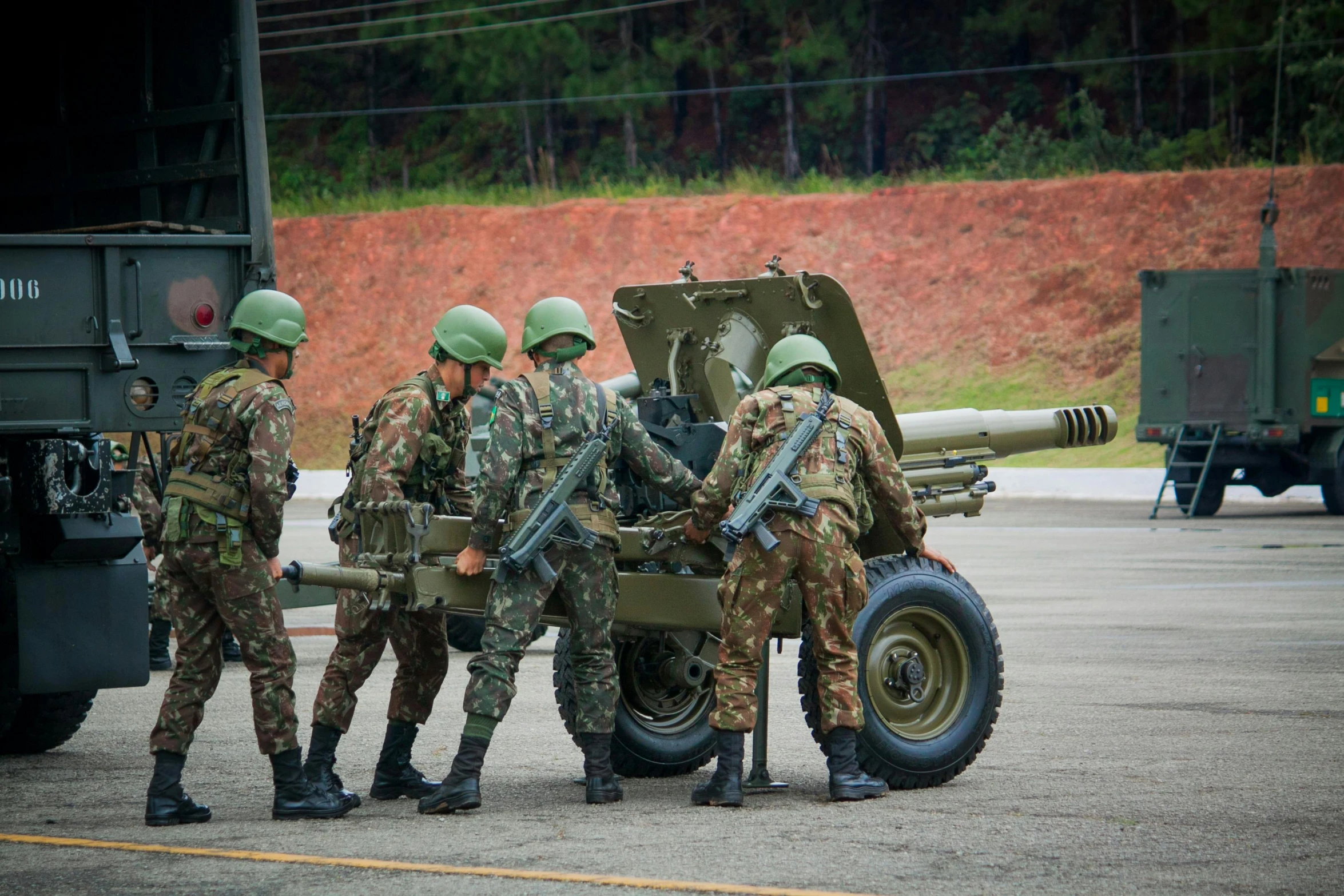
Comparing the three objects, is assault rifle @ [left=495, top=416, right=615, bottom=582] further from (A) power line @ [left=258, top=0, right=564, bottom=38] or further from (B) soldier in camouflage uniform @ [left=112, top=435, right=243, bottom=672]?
(A) power line @ [left=258, top=0, right=564, bottom=38]

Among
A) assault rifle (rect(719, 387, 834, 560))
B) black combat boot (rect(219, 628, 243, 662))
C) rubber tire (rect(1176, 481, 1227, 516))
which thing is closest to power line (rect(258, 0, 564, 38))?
rubber tire (rect(1176, 481, 1227, 516))

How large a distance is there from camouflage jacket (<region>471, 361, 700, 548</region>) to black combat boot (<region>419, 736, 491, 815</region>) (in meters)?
0.78

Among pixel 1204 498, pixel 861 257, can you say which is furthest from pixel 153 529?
pixel 861 257

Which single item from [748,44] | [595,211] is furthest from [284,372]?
[748,44]

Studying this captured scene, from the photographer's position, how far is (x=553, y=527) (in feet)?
22.8

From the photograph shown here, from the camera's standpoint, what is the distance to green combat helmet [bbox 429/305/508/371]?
7309 mm

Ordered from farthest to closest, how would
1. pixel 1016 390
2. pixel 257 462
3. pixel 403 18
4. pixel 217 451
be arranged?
pixel 403 18, pixel 1016 390, pixel 217 451, pixel 257 462

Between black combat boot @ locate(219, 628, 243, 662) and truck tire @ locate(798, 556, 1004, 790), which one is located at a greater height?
truck tire @ locate(798, 556, 1004, 790)

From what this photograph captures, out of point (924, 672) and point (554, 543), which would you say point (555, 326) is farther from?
point (924, 672)

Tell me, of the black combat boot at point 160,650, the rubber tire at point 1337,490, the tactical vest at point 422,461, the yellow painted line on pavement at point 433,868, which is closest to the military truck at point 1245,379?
the rubber tire at point 1337,490

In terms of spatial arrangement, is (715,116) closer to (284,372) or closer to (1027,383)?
(1027,383)

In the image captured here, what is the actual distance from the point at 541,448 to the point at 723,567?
1.03 meters

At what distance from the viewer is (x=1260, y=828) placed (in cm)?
642

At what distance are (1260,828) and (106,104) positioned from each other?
6.45 metres
